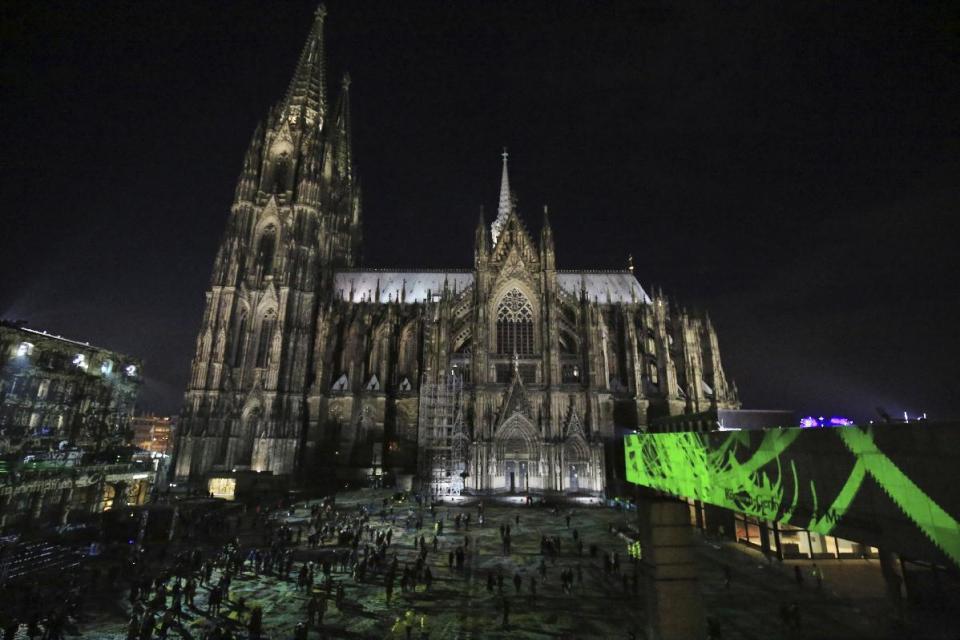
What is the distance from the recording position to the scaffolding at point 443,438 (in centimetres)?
3734

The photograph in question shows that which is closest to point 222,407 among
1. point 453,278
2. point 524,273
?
point 453,278

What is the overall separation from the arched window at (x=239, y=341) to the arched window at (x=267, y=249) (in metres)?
5.51

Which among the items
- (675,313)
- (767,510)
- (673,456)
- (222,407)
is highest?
(675,313)

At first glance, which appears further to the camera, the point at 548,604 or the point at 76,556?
the point at 76,556

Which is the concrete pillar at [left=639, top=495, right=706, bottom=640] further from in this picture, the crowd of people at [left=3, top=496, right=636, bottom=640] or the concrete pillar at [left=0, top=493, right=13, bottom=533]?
the concrete pillar at [left=0, top=493, right=13, bottom=533]

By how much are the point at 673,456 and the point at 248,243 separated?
46.4 m

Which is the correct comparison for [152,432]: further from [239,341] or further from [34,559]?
[34,559]

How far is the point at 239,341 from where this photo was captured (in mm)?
45906

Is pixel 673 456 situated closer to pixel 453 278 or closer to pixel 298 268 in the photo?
pixel 453 278

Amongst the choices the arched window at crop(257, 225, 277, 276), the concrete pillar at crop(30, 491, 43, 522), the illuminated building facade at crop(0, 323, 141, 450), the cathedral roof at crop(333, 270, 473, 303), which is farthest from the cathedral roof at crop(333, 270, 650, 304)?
the concrete pillar at crop(30, 491, 43, 522)

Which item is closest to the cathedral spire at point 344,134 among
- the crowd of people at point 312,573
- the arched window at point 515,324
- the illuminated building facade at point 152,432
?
the arched window at point 515,324

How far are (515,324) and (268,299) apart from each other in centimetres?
2612

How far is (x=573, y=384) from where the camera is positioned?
40688 mm

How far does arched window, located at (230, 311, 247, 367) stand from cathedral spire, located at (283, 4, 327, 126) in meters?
26.3
